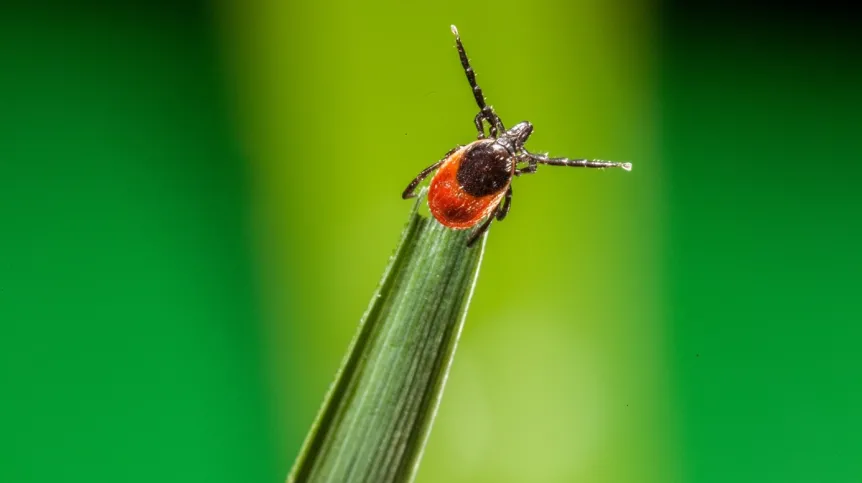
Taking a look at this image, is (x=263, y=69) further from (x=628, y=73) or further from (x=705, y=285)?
(x=705, y=285)

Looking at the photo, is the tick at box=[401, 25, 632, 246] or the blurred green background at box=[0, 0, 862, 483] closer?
the tick at box=[401, 25, 632, 246]

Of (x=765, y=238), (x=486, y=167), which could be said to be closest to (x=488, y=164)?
(x=486, y=167)

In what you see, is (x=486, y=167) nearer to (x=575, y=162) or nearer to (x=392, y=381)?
(x=575, y=162)

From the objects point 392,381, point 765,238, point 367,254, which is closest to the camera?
point 392,381

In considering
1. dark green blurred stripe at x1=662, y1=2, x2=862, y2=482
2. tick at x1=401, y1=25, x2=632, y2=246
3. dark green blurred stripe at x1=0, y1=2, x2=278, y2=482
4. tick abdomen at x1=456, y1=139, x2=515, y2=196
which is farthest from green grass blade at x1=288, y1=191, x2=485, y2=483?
dark green blurred stripe at x1=662, y1=2, x2=862, y2=482

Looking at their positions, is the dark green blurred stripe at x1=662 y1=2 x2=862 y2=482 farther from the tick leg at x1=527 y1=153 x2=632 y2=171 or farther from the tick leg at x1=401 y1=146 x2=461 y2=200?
the tick leg at x1=401 y1=146 x2=461 y2=200

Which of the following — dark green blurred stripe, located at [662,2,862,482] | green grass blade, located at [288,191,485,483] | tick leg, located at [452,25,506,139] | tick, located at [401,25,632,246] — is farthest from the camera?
dark green blurred stripe, located at [662,2,862,482]
